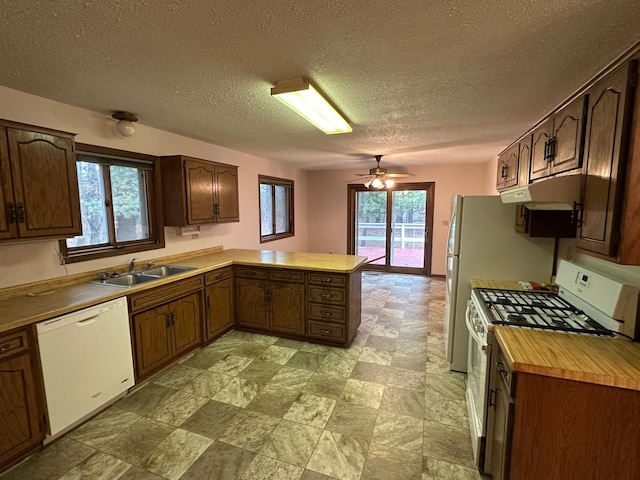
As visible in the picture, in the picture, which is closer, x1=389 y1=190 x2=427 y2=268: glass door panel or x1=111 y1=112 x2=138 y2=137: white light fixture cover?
x1=111 y1=112 x2=138 y2=137: white light fixture cover

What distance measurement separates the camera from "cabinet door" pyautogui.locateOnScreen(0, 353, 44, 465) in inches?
67.5

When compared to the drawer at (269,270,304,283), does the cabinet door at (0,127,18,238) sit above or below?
above

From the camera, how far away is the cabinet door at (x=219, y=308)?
3.27 metres

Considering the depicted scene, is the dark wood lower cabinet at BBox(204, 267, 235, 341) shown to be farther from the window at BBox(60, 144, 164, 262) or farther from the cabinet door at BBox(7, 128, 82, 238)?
the cabinet door at BBox(7, 128, 82, 238)

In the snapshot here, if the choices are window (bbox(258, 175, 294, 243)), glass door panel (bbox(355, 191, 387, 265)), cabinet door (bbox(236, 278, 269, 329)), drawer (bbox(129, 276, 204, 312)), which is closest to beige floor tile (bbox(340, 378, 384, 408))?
cabinet door (bbox(236, 278, 269, 329))

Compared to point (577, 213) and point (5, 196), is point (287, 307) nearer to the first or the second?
point (5, 196)

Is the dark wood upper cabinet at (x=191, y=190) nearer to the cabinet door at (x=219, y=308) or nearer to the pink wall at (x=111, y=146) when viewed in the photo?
the pink wall at (x=111, y=146)

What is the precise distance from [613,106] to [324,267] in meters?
2.41

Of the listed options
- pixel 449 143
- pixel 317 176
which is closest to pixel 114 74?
pixel 449 143

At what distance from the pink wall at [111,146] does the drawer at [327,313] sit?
176 centimetres

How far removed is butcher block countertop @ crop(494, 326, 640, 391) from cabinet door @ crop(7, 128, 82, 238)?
301 centimetres

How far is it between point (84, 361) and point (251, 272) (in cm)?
174

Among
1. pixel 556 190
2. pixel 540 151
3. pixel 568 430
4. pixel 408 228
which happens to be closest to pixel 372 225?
pixel 408 228

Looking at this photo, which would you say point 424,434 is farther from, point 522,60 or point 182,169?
point 182,169
